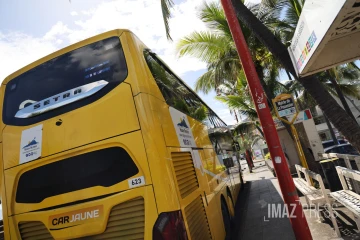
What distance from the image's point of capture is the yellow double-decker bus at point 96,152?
295cm

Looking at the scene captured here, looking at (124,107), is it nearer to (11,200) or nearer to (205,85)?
(11,200)

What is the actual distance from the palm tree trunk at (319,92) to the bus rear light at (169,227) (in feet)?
12.8

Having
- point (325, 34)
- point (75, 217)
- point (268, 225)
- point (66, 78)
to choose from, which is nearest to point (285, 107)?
point (268, 225)

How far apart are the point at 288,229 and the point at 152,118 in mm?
4494

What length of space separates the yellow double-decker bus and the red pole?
1453mm

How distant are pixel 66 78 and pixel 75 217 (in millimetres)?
1874

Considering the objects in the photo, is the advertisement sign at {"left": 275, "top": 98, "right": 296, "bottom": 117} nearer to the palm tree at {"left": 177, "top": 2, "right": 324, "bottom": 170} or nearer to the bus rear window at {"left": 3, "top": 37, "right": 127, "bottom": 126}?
the palm tree at {"left": 177, "top": 2, "right": 324, "bottom": 170}

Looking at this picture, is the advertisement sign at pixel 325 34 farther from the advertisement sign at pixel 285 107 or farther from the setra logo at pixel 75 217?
the setra logo at pixel 75 217

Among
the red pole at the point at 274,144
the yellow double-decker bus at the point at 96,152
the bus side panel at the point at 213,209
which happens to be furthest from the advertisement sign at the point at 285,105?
the yellow double-decker bus at the point at 96,152

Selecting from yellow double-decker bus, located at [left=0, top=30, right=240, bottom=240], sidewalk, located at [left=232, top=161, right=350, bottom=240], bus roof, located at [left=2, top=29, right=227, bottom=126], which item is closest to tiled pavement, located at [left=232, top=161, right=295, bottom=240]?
sidewalk, located at [left=232, top=161, right=350, bottom=240]

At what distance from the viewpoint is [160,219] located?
2.80 m

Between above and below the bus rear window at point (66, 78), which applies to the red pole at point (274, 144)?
below

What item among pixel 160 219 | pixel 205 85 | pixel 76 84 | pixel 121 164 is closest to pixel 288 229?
pixel 160 219

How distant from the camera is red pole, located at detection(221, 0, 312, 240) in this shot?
410 centimetres
